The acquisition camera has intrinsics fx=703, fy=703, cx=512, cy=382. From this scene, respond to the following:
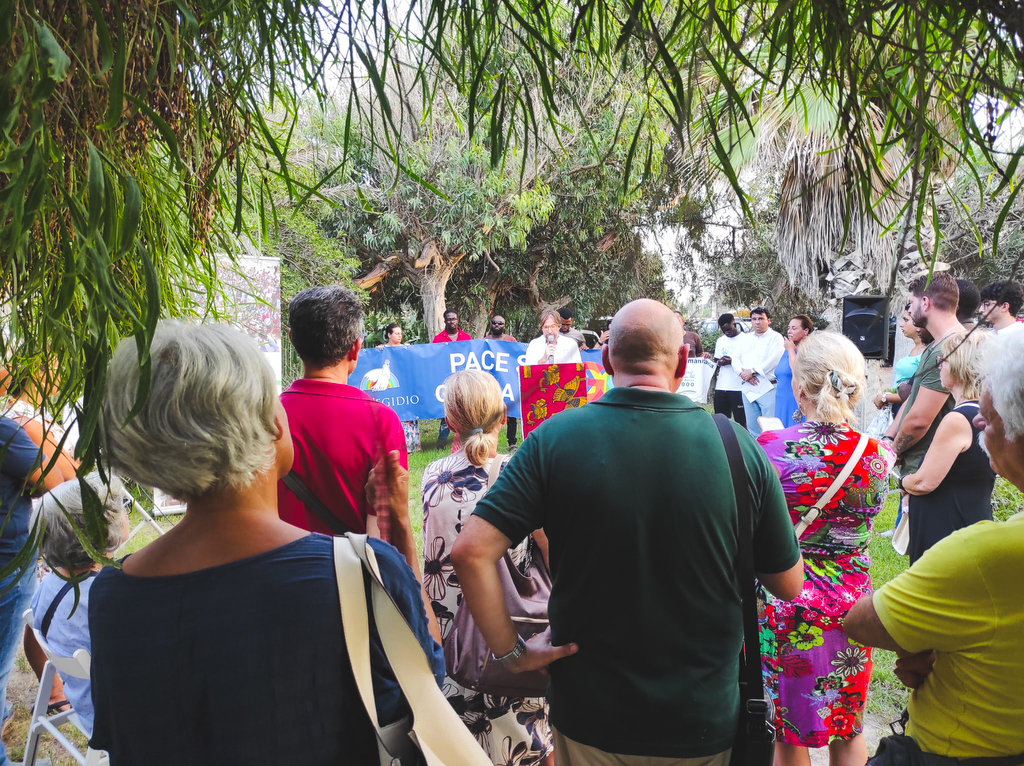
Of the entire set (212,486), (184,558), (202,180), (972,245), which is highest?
(972,245)

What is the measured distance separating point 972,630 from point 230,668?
4.33 feet

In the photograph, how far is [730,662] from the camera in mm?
1733

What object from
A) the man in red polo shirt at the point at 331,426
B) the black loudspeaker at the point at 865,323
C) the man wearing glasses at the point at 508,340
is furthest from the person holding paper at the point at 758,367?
the man in red polo shirt at the point at 331,426

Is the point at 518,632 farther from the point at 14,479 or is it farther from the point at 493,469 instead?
the point at 14,479

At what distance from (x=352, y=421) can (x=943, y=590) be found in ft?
5.48

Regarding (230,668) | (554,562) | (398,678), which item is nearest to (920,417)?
(554,562)

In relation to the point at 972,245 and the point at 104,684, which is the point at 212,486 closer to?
the point at 104,684

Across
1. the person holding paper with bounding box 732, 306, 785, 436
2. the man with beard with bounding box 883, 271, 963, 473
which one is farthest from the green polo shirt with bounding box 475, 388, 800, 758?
the person holding paper with bounding box 732, 306, 785, 436

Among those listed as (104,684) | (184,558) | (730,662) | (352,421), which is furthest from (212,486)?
(730,662)

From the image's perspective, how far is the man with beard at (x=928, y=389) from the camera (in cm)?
340

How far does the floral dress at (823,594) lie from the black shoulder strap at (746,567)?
723mm

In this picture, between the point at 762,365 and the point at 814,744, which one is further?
the point at 762,365

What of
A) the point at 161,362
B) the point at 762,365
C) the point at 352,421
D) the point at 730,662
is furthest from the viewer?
the point at 762,365

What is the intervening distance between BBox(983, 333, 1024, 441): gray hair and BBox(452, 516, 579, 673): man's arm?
1056mm
